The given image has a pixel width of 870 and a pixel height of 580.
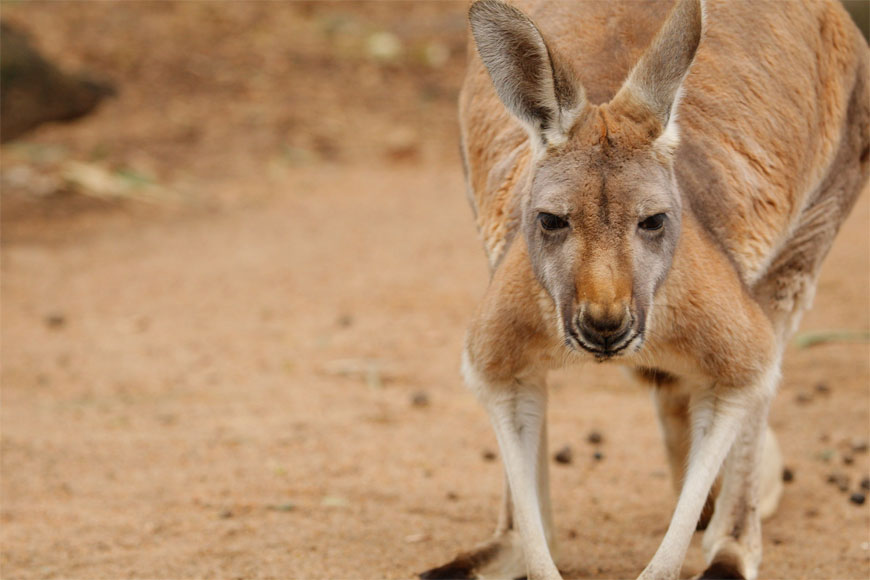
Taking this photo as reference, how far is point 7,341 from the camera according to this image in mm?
Answer: 6316

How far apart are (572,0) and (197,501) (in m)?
2.12

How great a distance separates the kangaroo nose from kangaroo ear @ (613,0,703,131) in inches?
20.6

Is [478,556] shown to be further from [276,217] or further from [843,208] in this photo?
[276,217]

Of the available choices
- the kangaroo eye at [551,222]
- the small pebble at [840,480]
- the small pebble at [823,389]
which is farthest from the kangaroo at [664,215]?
the small pebble at [823,389]

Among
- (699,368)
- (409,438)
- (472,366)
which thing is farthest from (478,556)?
(409,438)

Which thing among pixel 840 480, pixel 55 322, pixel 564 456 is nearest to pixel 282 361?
pixel 55 322

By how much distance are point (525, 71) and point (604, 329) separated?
2.17 feet

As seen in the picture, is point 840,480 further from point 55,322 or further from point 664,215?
point 55,322

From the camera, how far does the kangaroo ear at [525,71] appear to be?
110 inches

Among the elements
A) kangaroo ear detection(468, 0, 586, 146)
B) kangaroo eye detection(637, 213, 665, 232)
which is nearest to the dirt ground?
kangaroo eye detection(637, 213, 665, 232)

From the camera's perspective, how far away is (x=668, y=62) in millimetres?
2805

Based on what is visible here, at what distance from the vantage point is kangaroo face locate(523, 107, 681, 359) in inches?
105

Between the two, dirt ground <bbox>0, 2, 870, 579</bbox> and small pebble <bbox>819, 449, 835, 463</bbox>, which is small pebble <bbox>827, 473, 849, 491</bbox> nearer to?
dirt ground <bbox>0, 2, 870, 579</bbox>

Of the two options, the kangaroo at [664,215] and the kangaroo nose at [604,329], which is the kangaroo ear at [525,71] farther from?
the kangaroo nose at [604,329]
